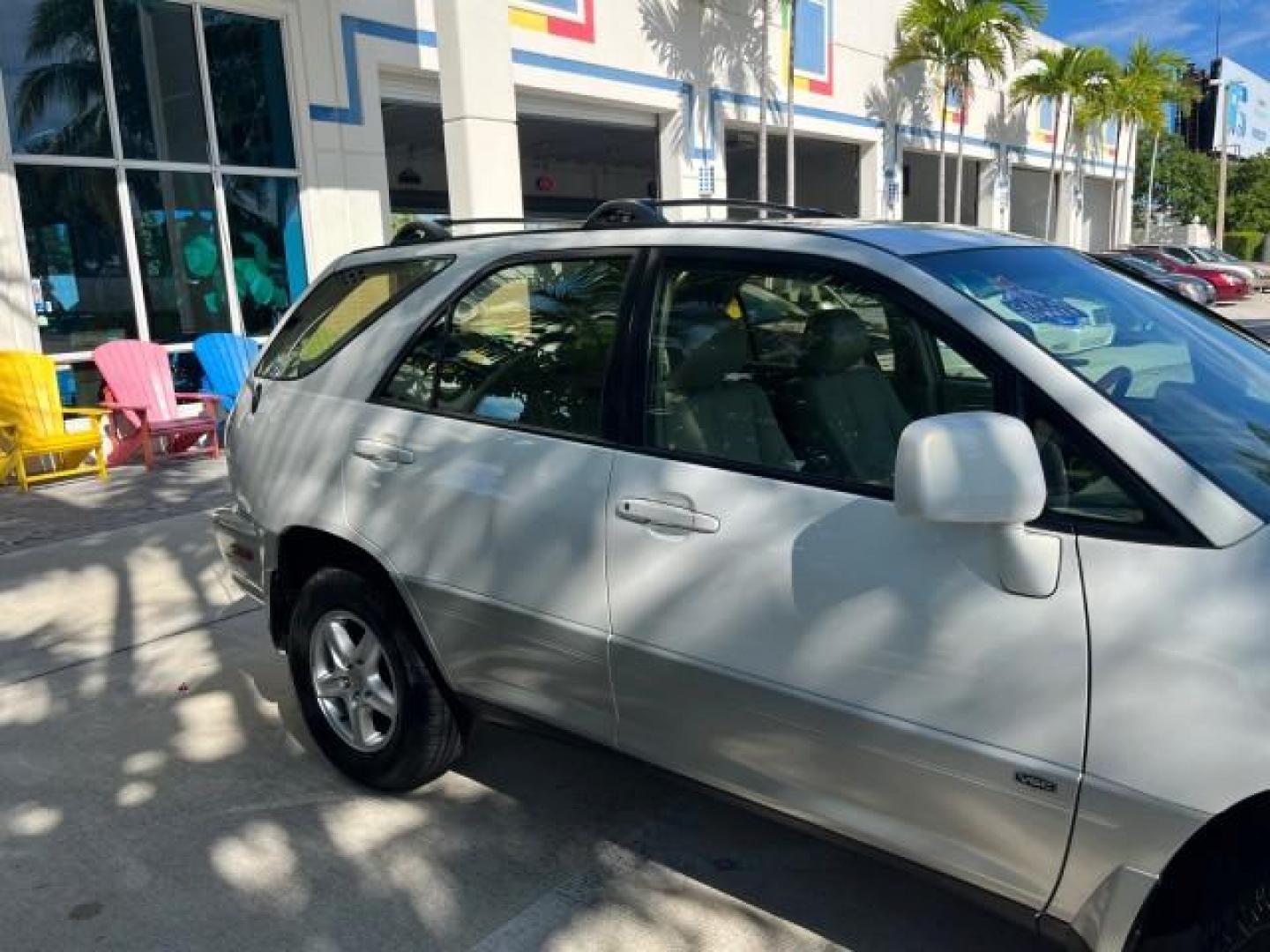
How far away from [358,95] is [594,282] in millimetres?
9103

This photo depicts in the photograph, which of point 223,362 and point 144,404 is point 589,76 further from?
point 144,404

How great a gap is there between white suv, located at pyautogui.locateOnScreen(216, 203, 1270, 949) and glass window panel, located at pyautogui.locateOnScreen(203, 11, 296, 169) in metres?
7.66

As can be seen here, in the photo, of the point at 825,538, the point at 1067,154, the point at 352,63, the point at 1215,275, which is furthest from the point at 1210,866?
the point at 1067,154

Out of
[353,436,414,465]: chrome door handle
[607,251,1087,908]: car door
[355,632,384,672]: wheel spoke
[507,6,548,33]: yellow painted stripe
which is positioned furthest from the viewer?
[507,6,548,33]: yellow painted stripe

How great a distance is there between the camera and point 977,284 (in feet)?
7.54

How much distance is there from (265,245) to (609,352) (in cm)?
902

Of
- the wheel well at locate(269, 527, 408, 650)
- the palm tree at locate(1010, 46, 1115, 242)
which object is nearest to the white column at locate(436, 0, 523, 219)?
the wheel well at locate(269, 527, 408, 650)

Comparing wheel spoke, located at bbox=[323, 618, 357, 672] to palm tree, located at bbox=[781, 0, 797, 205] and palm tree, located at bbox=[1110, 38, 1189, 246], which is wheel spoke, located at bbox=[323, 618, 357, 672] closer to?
palm tree, located at bbox=[781, 0, 797, 205]

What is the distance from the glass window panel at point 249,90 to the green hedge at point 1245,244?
50.8 meters

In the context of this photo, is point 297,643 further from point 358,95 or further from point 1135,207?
point 1135,207

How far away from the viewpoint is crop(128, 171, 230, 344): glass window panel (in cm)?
969

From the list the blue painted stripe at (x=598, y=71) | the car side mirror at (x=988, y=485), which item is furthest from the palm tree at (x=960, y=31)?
the car side mirror at (x=988, y=485)

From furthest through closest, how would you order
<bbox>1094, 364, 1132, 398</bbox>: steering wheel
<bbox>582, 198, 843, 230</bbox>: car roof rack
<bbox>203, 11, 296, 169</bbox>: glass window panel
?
1. <bbox>203, 11, 296, 169</bbox>: glass window panel
2. <bbox>582, 198, 843, 230</bbox>: car roof rack
3. <bbox>1094, 364, 1132, 398</bbox>: steering wheel

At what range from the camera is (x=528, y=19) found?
487 inches
